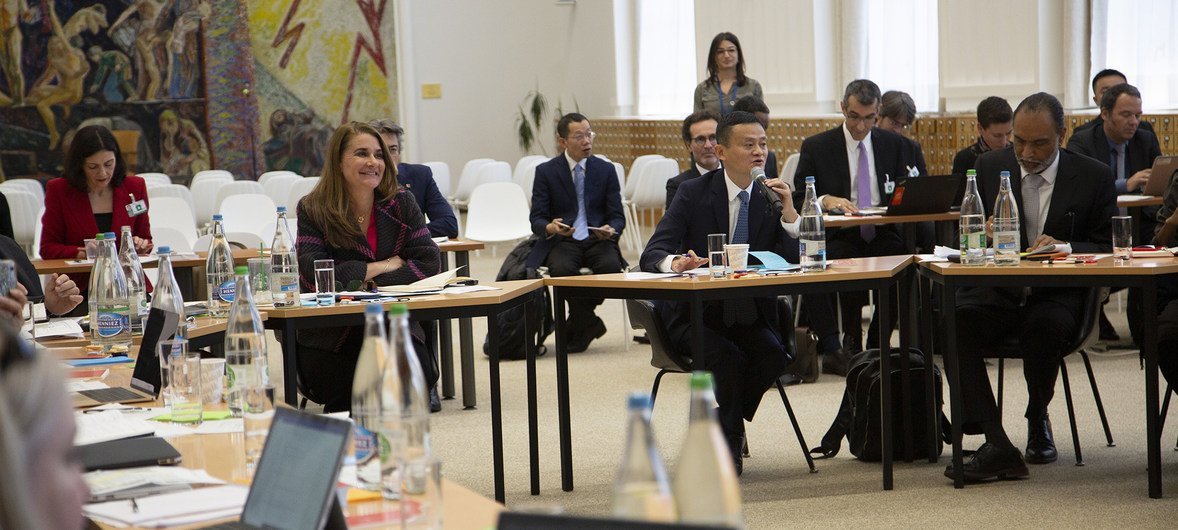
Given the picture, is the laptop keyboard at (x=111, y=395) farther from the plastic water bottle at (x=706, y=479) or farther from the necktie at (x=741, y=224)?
the necktie at (x=741, y=224)

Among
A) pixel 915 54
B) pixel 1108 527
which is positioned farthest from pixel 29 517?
pixel 915 54

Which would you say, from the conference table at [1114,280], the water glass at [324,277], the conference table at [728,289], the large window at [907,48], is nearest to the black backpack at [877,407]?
the conference table at [728,289]

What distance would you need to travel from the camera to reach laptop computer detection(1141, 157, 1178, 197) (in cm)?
688

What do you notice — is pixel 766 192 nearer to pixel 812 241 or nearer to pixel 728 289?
pixel 812 241

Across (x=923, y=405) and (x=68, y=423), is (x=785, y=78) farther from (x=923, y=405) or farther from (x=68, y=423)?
(x=68, y=423)

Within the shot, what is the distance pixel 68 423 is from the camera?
4.22 ft

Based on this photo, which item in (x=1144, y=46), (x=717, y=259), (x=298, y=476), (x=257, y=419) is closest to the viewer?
(x=298, y=476)

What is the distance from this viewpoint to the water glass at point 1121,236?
14.5 ft

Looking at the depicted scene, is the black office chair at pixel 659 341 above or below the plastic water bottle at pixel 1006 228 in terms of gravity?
below

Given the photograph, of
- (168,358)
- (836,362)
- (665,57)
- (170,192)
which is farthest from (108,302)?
(665,57)

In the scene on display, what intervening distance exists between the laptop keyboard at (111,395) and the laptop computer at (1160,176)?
569 cm

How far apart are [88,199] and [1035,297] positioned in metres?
4.58

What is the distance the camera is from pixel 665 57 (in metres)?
14.3

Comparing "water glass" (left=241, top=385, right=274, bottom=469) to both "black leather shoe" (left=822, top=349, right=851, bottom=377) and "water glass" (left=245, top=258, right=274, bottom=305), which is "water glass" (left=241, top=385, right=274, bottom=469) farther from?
"black leather shoe" (left=822, top=349, right=851, bottom=377)
